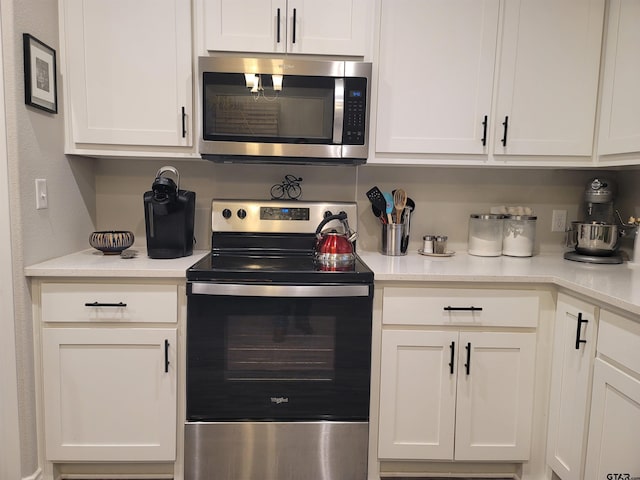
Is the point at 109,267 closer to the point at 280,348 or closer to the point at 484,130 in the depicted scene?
the point at 280,348

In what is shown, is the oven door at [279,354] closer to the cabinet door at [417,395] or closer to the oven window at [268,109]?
the cabinet door at [417,395]

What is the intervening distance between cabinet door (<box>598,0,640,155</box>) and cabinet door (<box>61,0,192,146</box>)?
1.77 m

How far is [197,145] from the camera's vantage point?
1880 mm

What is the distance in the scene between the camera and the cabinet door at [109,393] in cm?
164

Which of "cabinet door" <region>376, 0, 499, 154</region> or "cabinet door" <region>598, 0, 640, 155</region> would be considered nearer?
"cabinet door" <region>598, 0, 640, 155</region>

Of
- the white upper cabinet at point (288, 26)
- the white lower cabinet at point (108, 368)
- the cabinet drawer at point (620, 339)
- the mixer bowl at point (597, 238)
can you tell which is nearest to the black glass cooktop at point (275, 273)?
the white lower cabinet at point (108, 368)

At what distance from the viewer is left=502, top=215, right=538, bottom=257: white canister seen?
2082 millimetres

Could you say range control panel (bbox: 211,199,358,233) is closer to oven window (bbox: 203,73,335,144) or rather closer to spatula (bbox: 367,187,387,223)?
spatula (bbox: 367,187,387,223)

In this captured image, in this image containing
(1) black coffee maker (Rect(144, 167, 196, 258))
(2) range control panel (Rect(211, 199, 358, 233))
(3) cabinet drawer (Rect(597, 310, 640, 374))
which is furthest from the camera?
(2) range control panel (Rect(211, 199, 358, 233))

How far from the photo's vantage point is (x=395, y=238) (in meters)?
2.07

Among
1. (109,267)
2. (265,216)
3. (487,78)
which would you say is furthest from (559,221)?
(109,267)

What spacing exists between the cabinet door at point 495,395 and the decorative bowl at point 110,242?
1.46 metres

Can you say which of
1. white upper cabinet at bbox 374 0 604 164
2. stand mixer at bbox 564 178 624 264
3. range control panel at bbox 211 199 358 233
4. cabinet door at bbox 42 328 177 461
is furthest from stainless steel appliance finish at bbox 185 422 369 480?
stand mixer at bbox 564 178 624 264

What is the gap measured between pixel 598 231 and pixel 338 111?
1.27 m
